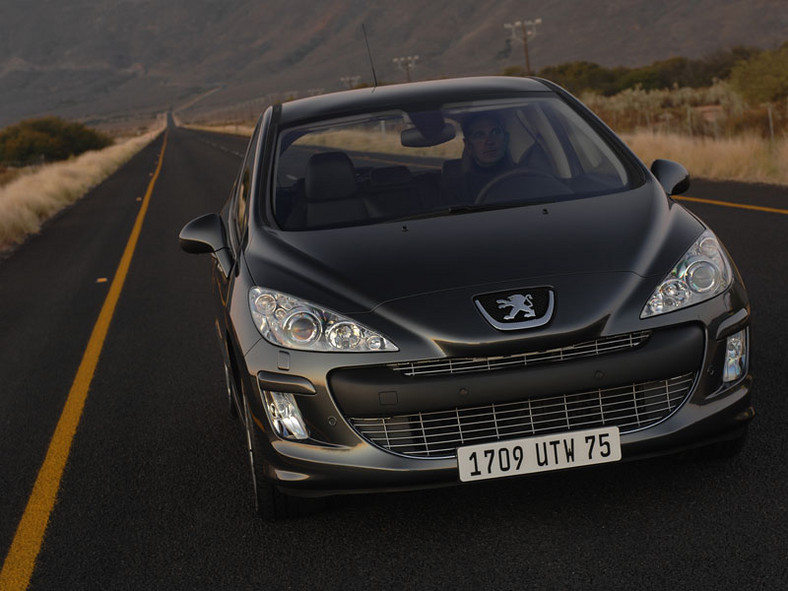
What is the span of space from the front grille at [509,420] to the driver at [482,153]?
1565mm

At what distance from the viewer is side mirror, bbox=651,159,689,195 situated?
466cm

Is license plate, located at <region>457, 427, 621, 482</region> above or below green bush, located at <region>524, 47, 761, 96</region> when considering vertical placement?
above

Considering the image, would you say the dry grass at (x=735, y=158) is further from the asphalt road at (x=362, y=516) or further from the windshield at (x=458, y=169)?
the windshield at (x=458, y=169)

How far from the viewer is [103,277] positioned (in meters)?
12.0

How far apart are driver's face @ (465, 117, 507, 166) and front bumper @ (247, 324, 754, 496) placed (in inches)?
67.8

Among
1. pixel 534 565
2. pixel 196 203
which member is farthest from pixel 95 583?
pixel 196 203

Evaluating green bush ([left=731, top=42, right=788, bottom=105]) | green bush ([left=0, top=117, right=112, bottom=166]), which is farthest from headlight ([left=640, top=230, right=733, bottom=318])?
green bush ([left=0, top=117, right=112, bottom=166])

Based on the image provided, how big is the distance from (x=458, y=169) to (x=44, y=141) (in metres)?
80.9

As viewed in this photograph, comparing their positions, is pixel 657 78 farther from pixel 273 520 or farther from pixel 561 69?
pixel 273 520

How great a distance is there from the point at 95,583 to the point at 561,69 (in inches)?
3439

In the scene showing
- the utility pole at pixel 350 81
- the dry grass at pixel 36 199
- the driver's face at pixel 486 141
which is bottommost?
the utility pole at pixel 350 81

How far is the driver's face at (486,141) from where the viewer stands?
4949mm

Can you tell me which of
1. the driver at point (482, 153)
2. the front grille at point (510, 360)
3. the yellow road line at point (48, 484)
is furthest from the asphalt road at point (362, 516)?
the driver at point (482, 153)

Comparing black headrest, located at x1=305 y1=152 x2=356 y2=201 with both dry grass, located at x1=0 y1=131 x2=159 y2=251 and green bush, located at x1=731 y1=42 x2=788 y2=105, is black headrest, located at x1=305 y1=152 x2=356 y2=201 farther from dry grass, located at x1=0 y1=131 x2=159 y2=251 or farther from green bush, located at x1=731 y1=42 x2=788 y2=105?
green bush, located at x1=731 y1=42 x2=788 y2=105
